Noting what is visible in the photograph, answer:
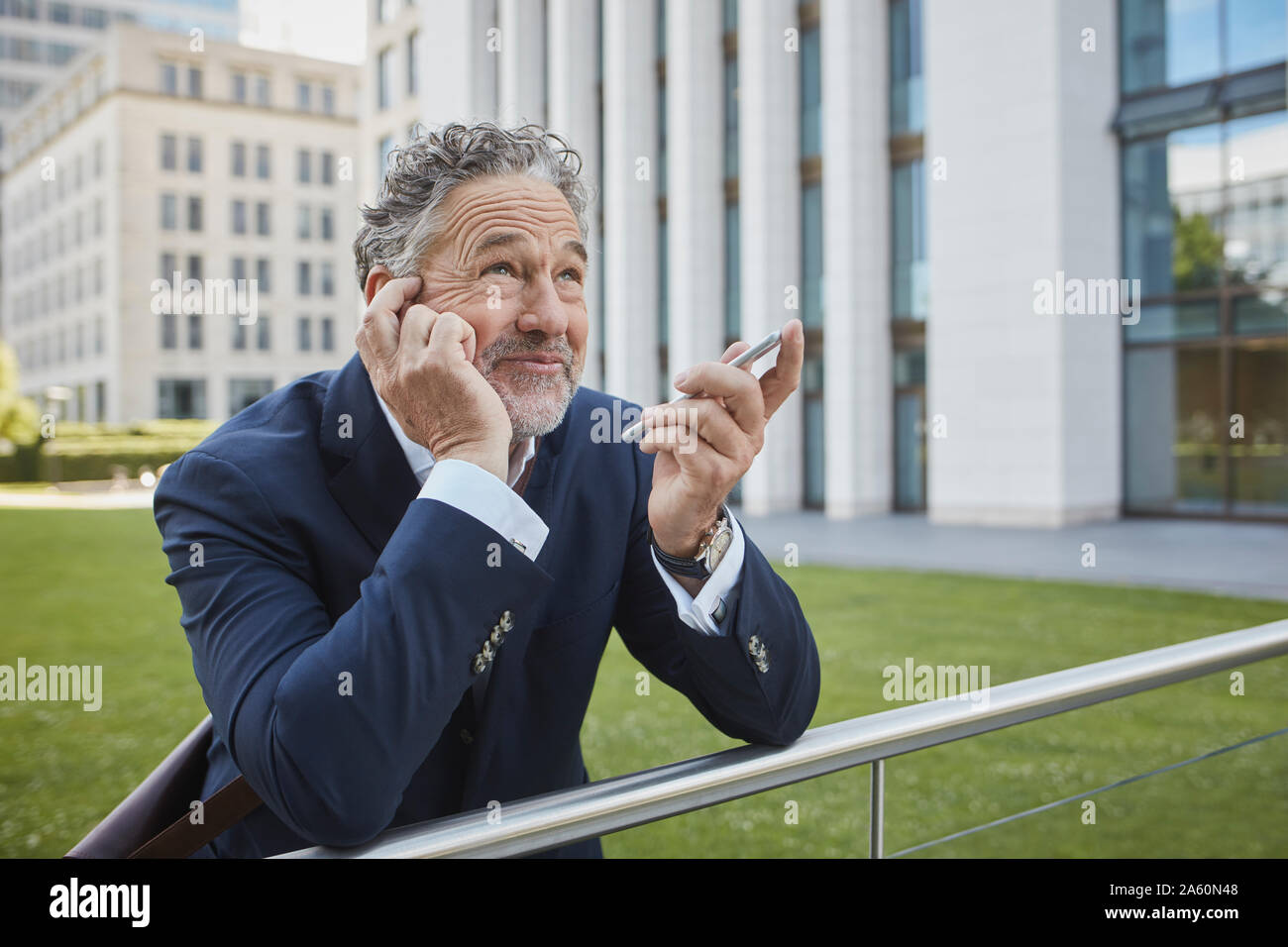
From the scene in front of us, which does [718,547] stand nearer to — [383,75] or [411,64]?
[411,64]

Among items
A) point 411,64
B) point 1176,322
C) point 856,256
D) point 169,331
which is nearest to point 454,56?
point 411,64

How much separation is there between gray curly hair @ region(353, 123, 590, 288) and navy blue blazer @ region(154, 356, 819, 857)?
227 mm

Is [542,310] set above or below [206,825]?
above

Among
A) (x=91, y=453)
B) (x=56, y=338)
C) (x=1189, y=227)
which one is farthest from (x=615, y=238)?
(x=56, y=338)

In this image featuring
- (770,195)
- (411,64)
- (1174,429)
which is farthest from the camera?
(411,64)

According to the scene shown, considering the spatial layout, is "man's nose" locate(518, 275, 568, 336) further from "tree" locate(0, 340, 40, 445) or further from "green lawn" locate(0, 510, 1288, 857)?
"tree" locate(0, 340, 40, 445)

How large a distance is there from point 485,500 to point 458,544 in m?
0.08

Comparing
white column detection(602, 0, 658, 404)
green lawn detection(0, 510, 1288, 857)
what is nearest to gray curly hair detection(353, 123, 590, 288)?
green lawn detection(0, 510, 1288, 857)

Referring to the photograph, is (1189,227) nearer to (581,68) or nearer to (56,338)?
(581,68)

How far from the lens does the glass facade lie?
1500 cm

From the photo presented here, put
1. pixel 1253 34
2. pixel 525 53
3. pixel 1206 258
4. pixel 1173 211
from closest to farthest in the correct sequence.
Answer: pixel 1253 34 < pixel 1206 258 < pixel 1173 211 < pixel 525 53

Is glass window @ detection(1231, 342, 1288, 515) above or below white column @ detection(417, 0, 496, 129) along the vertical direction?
below

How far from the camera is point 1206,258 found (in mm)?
15641

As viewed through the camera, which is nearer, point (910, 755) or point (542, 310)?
point (910, 755)
